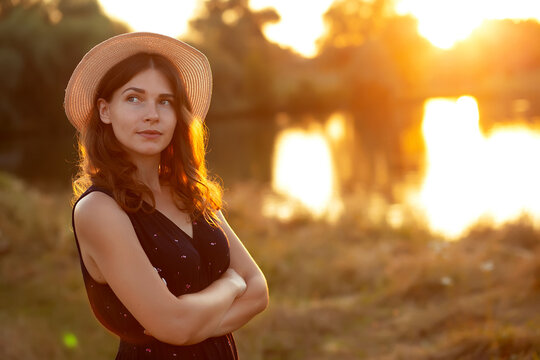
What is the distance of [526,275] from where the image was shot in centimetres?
517

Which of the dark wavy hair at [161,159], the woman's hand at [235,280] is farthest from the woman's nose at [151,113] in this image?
the woman's hand at [235,280]

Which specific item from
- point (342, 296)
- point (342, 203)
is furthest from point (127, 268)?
point (342, 203)

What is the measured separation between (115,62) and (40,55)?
106 feet

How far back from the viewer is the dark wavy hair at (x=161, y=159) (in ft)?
5.40

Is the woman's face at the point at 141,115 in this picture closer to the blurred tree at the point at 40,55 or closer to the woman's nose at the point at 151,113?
the woman's nose at the point at 151,113

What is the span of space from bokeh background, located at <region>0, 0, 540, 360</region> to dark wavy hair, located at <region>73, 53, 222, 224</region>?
2420 millimetres

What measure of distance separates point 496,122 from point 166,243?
30.1 meters

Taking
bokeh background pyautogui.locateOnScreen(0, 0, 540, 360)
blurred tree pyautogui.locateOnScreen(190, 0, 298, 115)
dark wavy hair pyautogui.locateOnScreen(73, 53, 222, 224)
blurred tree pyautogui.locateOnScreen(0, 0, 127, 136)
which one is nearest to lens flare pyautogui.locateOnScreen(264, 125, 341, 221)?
bokeh background pyautogui.locateOnScreen(0, 0, 540, 360)

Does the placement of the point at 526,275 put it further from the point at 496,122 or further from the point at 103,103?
the point at 496,122

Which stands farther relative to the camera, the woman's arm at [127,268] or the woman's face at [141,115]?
the woman's face at [141,115]

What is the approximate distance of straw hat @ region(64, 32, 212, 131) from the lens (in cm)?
172

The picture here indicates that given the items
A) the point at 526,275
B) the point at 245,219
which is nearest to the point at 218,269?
the point at 526,275

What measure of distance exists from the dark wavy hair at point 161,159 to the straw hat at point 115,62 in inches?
1.0

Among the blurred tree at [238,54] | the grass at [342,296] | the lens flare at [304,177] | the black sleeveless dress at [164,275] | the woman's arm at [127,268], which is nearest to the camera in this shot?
the woman's arm at [127,268]
